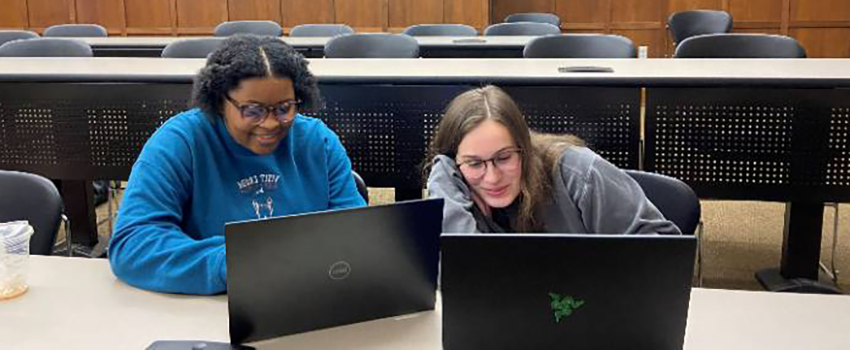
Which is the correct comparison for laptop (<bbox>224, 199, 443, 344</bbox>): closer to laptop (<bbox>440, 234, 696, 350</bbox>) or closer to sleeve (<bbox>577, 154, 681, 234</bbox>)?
laptop (<bbox>440, 234, 696, 350</bbox>)

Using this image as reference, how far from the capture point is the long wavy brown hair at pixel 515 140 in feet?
5.71

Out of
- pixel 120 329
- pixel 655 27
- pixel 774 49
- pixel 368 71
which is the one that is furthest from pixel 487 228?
pixel 655 27

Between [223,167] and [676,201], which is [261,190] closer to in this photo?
[223,167]

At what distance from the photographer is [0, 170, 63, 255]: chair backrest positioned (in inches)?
75.1

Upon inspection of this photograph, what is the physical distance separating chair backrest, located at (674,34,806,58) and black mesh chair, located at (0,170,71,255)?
2992mm

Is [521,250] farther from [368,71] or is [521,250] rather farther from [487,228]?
[368,71]

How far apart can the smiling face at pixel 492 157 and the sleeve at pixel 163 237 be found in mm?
515

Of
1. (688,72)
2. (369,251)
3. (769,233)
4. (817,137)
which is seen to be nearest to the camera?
(369,251)

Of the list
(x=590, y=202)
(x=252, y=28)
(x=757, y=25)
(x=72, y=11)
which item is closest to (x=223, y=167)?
(x=590, y=202)

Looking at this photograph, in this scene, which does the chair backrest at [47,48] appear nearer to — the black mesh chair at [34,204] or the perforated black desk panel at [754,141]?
the black mesh chair at [34,204]

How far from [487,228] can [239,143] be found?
548 millimetres

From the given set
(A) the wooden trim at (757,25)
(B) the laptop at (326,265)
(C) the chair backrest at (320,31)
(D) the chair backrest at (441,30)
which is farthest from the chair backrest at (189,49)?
(A) the wooden trim at (757,25)

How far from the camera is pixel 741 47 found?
4133 mm

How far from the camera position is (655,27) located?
312 inches
